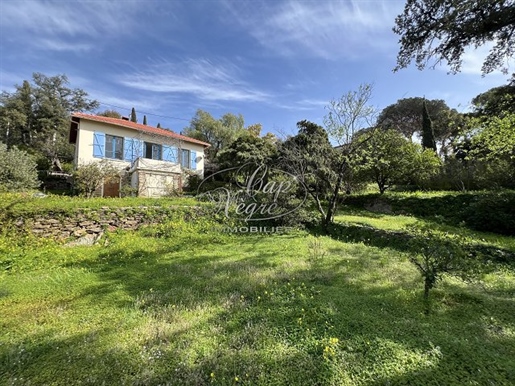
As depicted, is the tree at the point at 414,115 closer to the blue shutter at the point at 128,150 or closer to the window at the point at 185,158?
the window at the point at 185,158

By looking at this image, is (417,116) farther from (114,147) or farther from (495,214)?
(114,147)

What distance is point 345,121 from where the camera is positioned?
1006 cm

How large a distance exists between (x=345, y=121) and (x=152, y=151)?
14.4 meters

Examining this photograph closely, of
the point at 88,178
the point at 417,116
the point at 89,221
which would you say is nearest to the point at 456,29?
the point at 89,221

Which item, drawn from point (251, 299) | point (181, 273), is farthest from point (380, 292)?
point (181, 273)

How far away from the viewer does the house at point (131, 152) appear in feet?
52.1

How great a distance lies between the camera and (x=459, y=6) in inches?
245

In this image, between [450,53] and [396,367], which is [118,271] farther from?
[450,53]

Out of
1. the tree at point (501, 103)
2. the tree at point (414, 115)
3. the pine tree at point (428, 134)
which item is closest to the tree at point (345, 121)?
the tree at point (501, 103)

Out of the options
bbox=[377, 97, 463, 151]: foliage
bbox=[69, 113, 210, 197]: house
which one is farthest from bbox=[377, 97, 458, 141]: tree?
bbox=[69, 113, 210, 197]: house

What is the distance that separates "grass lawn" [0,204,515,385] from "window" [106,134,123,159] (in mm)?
12706

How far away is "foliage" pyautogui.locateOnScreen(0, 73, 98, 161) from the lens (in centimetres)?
2317

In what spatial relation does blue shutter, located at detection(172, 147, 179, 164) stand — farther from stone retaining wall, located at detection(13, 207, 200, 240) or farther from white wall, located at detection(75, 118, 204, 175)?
stone retaining wall, located at detection(13, 207, 200, 240)

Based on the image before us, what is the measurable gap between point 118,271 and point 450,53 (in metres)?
10.8
